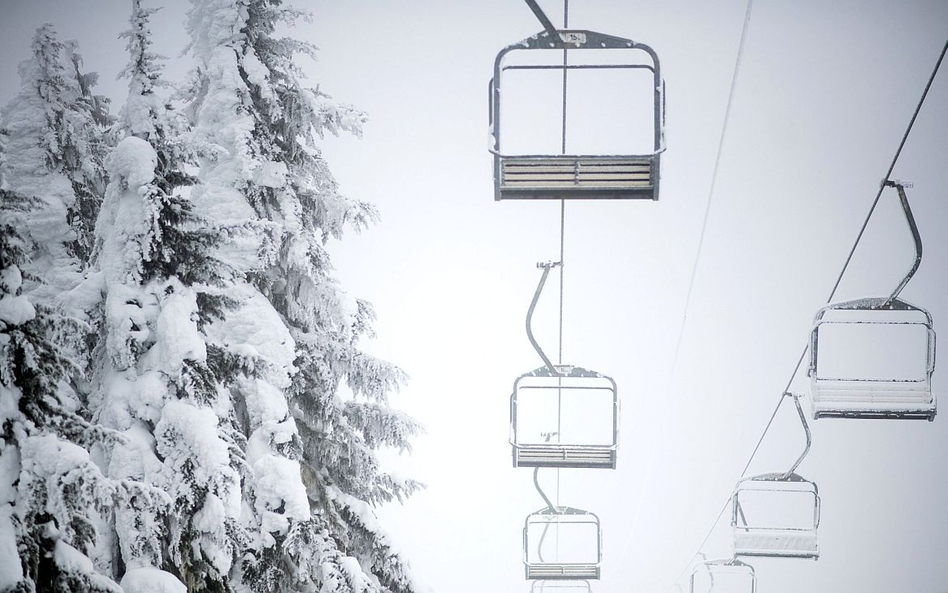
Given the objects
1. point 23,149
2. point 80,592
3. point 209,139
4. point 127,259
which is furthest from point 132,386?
point 23,149

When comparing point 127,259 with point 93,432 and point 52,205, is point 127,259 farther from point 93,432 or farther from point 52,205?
point 52,205

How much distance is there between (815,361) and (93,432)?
7.70 metres

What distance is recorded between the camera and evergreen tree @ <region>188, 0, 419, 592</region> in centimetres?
1102

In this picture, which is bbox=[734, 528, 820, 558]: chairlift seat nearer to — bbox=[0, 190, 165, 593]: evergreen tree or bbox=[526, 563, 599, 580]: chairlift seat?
bbox=[526, 563, 599, 580]: chairlift seat

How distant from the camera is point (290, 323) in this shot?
12.6m

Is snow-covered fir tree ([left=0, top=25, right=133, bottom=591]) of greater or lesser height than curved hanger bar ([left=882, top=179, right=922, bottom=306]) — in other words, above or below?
below

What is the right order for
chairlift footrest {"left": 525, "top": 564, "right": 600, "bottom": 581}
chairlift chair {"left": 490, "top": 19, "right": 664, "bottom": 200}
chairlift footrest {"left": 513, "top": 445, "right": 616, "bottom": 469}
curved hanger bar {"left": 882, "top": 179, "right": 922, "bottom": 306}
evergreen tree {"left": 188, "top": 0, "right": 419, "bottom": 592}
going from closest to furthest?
chairlift chair {"left": 490, "top": 19, "right": 664, "bottom": 200}, curved hanger bar {"left": 882, "top": 179, "right": 922, "bottom": 306}, evergreen tree {"left": 188, "top": 0, "right": 419, "bottom": 592}, chairlift footrest {"left": 513, "top": 445, "right": 616, "bottom": 469}, chairlift footrest {"left": 525, "top": 564, "right": 600, "bottom": 581}

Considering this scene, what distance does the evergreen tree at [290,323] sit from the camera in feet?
36.2

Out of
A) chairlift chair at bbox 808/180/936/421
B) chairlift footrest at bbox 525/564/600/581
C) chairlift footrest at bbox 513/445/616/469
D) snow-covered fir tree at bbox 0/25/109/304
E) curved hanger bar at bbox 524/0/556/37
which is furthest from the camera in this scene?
chairlift footrest at bbox 525/564/600/581

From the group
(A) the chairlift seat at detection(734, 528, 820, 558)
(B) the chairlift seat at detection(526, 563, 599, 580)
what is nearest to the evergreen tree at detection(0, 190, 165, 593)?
(A) the chairlift seat at detection(734, 528, 820, 558)

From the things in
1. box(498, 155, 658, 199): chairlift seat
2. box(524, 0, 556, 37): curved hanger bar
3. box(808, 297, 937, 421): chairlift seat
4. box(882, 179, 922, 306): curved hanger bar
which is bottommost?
box(808, 297, 937, 421): chairlift seat

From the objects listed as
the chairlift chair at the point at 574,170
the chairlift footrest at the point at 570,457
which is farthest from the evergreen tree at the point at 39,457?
the chairlift footrest at the point at 570,457

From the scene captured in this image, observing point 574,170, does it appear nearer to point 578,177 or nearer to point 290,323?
point 578,177

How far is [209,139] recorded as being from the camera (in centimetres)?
1198
